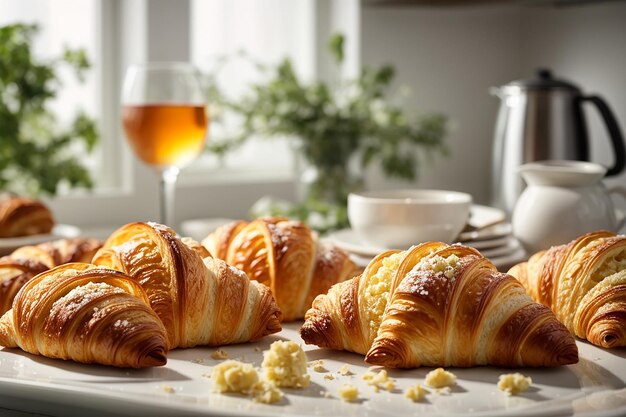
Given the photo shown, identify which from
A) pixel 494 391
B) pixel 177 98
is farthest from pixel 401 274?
pixel 177 98

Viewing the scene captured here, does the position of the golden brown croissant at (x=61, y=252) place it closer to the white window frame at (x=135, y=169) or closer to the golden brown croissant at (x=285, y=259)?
the golden brown croissant at (x=285, y=259)

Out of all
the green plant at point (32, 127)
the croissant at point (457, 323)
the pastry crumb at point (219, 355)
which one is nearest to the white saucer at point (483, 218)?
the croissant at point (457, 323)

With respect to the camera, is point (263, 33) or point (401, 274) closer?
point (401, 274)

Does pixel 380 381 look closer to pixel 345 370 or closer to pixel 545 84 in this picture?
pixel 345 370

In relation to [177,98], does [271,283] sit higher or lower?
lower

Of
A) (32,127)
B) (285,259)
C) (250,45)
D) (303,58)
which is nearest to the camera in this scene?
(285,259)

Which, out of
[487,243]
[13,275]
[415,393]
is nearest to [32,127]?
[13,275]

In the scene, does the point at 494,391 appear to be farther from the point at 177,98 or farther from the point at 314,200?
the point at 314,200
